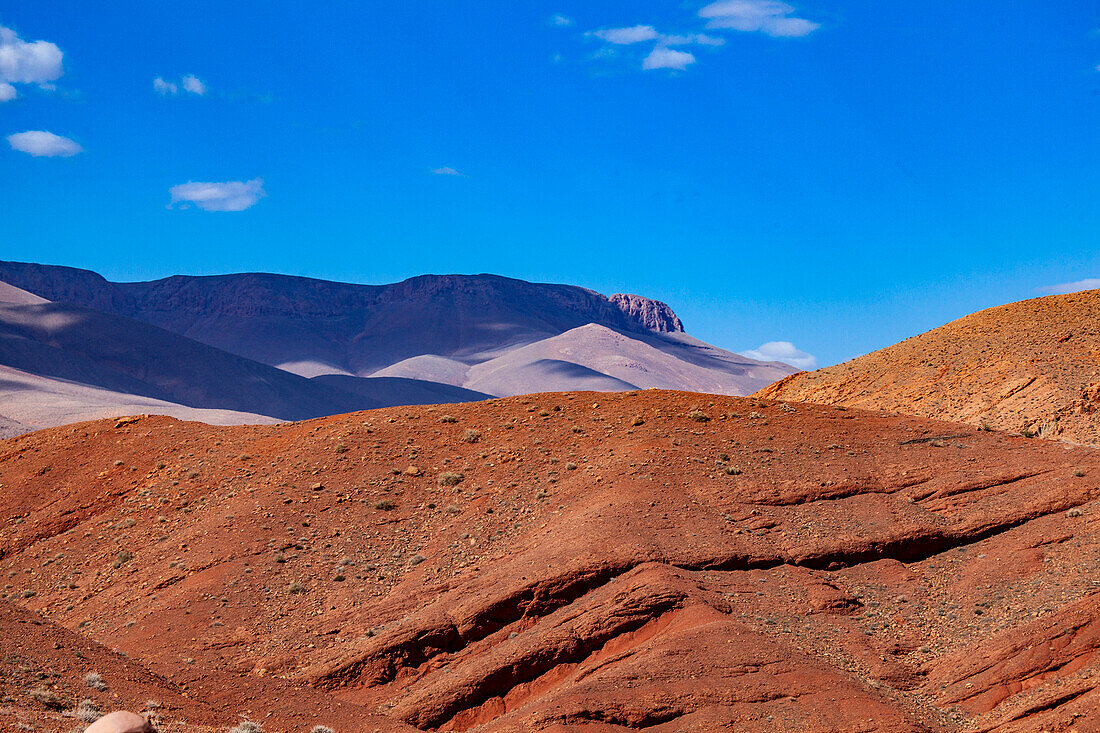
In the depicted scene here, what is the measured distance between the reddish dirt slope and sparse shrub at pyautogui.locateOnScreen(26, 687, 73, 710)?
3187 millimetres

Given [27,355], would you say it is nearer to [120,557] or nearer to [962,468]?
[120,557]

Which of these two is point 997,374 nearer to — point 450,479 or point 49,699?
point 450,479

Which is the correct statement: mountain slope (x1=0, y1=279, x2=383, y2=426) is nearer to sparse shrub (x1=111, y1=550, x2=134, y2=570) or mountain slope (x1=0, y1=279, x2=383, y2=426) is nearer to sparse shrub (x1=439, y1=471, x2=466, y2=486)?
sparse shrub (x1=111, y1=550, x2=134, y2=570)

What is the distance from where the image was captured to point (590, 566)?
18062 millimetres

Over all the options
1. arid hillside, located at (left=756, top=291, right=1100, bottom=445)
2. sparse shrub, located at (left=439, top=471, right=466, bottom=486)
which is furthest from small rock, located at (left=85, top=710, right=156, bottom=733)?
arid hillside, located at (left=756, top=291, right=1100, bottom=445)

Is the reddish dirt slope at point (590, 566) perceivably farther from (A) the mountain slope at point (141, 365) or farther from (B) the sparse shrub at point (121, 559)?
(A) the mountain slope at point (141, 365)

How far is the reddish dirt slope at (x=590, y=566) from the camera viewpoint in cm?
1494

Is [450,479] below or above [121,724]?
above

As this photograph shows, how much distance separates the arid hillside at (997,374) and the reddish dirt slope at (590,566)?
24.2 ft

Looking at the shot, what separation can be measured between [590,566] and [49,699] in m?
9.47

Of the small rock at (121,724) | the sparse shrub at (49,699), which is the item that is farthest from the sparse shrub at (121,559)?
the small rock at (121,724)

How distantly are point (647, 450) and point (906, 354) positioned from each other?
2114cm

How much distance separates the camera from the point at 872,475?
72.7ft

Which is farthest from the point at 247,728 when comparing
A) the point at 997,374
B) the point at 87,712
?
the point at 997,374
